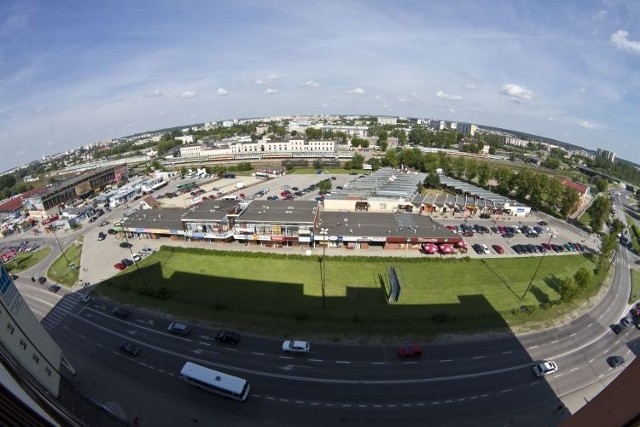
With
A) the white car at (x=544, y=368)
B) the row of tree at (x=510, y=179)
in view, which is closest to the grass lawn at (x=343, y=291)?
the white car at (x=544, y=368)

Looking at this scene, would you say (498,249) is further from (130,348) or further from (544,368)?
(130,348)

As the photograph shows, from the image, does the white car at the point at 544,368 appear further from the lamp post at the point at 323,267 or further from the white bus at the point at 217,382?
the white bus at the point at 217,382

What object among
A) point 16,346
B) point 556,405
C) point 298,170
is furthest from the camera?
point 298,170

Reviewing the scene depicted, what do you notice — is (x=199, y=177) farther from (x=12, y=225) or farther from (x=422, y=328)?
(x=422, y=328)

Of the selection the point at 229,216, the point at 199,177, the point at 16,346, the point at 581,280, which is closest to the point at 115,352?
the point at 16,346

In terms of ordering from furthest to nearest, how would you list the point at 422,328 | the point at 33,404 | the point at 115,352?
the point at 422,328
the point at 115,352
the point at 33,404

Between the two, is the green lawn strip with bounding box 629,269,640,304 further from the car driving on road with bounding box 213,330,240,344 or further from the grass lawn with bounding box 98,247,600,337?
the car driving on road with bounding box 213,330,240,344
